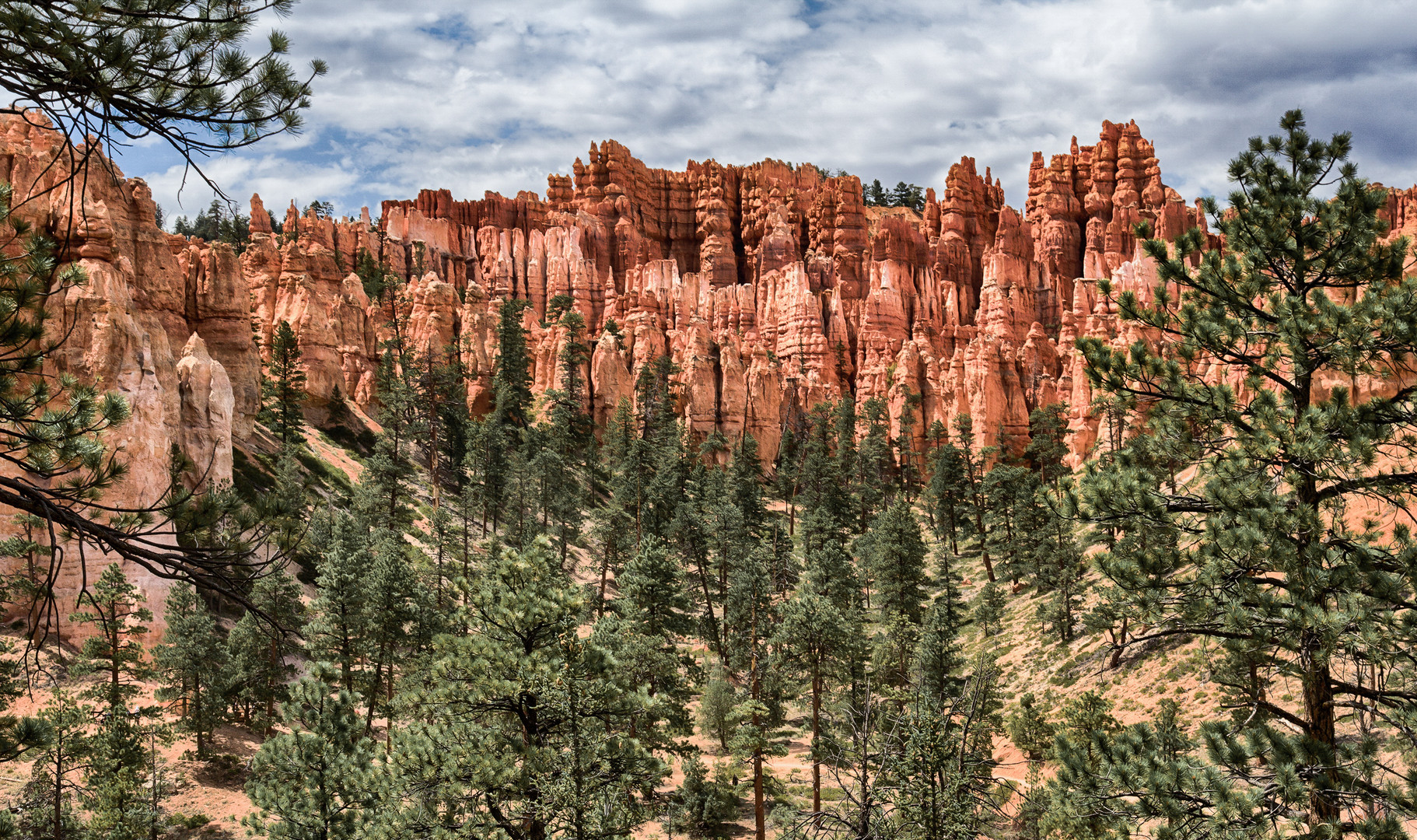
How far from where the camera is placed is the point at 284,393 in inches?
1806

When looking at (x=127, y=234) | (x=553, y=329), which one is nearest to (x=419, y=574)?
(x=127, y=234)

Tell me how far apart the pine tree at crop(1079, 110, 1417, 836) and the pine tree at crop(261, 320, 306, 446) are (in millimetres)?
42500

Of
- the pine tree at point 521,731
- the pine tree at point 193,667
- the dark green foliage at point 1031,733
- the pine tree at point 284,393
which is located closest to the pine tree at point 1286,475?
the pine tree at point 521,731

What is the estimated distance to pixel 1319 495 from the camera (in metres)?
8.46

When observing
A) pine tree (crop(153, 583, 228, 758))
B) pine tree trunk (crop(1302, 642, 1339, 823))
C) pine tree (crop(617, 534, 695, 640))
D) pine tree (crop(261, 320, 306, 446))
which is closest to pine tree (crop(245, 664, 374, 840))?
pine tree (crop(153, 583, 228, 758))

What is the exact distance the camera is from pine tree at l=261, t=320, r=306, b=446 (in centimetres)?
4534

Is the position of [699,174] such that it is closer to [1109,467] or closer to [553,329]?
[553,329]

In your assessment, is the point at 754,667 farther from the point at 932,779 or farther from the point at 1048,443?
the point at 1048,443

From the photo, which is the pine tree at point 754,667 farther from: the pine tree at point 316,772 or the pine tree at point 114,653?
the pine tree at point 114,653

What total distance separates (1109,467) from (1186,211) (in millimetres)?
82062

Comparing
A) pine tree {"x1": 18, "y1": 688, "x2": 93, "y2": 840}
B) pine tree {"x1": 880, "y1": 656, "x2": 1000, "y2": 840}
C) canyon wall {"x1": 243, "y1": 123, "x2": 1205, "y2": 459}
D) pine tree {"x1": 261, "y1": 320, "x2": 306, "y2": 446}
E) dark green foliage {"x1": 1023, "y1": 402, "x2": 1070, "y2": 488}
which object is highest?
canyon wall {"x1": 243, "y1": 123, "x2": 1205, "y2": 459}

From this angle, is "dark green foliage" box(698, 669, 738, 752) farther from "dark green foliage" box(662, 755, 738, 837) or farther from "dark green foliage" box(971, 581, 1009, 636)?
"dark green foliage" box(971, 581, 1009, 636)

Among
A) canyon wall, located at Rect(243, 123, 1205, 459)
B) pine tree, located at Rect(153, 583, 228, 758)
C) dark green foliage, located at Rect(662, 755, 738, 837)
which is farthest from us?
canyon wall, located at Rect(243, 123, 1205, 459)

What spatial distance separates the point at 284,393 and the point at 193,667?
983 inches
